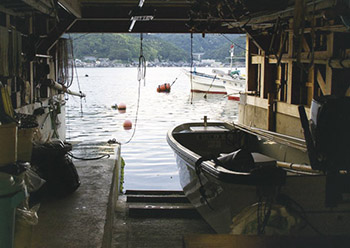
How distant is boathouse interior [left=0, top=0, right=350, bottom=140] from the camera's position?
7.00m

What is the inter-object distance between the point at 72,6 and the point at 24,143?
15.0ft

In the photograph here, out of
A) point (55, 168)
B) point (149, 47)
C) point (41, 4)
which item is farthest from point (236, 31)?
point (149, 47)

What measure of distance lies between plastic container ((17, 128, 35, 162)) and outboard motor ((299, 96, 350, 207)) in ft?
8.25

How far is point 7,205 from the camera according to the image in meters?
2.70

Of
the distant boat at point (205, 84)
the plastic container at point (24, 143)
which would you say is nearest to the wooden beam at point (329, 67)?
the plastic container at point (24, 143)

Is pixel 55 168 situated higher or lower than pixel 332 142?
lower

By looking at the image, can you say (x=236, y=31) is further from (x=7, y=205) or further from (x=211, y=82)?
(x=211, y=82)

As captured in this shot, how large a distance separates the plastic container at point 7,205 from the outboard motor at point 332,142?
2.21m

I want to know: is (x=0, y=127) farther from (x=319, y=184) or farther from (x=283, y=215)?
(x=319, y=184)

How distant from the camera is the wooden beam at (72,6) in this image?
24.3ft

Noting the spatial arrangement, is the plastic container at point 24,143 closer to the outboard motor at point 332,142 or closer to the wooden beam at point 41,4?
the wooden beam at point 41,4

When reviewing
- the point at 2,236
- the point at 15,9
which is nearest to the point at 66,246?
the point at 2,236

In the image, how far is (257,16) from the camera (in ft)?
25.8

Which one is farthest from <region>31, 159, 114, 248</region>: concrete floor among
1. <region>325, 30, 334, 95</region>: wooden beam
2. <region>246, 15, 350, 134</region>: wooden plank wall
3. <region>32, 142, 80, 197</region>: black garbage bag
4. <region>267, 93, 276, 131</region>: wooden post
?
<region>267, 93, 276, 131</region>: wooden post
